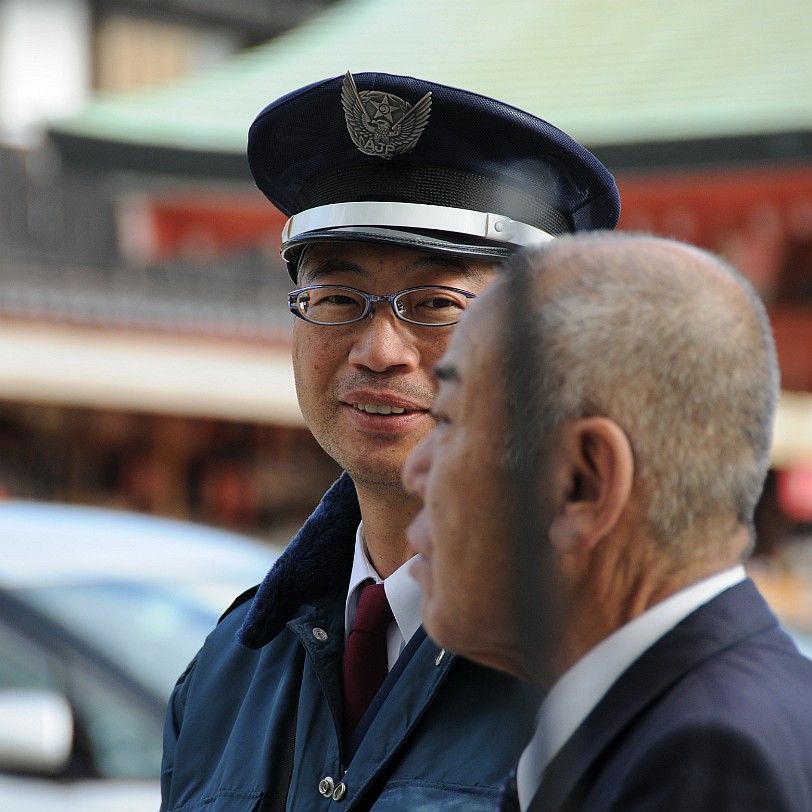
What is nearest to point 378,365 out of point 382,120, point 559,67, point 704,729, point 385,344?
point 385,344

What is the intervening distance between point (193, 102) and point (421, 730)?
22.5 feet

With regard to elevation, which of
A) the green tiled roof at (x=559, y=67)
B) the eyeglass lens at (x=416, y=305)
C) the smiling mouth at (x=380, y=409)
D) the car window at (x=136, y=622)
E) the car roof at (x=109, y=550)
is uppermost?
the green tiled roof at (x=559, y=67)

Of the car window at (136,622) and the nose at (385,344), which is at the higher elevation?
the nose at (385,344)

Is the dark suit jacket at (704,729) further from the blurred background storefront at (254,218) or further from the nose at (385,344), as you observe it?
the blurred background storefront at (254,218)

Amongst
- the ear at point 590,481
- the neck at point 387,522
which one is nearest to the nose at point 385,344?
the neck at point 387,522

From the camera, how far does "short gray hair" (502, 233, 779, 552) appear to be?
2.32 feet

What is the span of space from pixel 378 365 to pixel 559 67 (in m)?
6.03

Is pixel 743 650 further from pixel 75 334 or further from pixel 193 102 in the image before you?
pixel 193 102

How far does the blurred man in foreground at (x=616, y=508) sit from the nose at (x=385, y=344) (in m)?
0.39

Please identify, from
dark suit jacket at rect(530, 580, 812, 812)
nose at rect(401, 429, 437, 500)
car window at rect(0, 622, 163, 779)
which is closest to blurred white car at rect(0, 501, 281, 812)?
car window at rect(0, 622, 163, 779)

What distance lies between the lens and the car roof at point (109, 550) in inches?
94.0

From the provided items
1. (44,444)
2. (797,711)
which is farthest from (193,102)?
(797,711)

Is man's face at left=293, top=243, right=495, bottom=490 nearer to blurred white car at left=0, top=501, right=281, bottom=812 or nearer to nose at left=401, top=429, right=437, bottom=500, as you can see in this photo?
nose at left=401, top=429, right=437, bottom=500

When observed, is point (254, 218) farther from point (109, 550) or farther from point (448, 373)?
point (448, 373)
